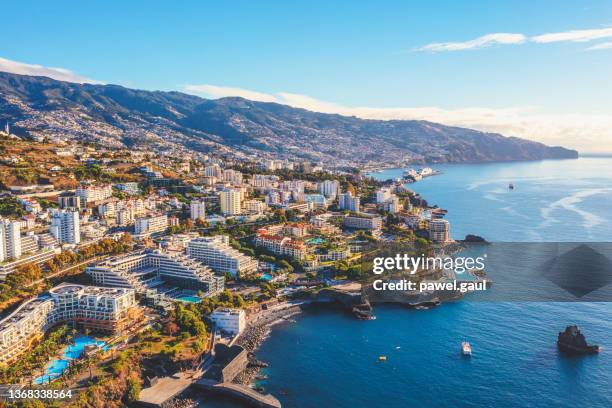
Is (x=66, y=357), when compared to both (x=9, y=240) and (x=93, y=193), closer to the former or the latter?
(x=9, y=240)

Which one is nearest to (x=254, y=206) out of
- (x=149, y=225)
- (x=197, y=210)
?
(x=197, y=210)

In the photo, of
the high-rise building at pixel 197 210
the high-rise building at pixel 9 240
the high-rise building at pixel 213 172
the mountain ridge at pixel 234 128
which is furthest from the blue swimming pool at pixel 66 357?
the mountain ridge at pixel 234 128

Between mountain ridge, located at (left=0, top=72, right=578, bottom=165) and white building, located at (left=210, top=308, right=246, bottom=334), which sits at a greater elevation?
mountain ridge, located at (left=0, top=72, right=578, bottom=165)

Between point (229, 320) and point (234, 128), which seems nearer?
point (229, 320)

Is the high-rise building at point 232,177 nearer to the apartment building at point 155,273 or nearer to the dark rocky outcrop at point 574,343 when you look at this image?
the apartment building at point 155,273

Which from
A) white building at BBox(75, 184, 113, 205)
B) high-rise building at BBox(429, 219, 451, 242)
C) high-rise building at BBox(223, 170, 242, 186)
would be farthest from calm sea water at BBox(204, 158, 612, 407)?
high-rise building at BBox(223, 170, 242, 186)

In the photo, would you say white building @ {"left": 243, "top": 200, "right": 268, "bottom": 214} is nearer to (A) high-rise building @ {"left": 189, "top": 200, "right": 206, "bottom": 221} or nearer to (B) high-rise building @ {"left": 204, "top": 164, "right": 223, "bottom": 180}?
(A) high-rise building @ {"left": 189, "top": 200, "right": 206, "bottom": 221}

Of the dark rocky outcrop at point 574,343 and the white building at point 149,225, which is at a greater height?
the white building at point 149,225
